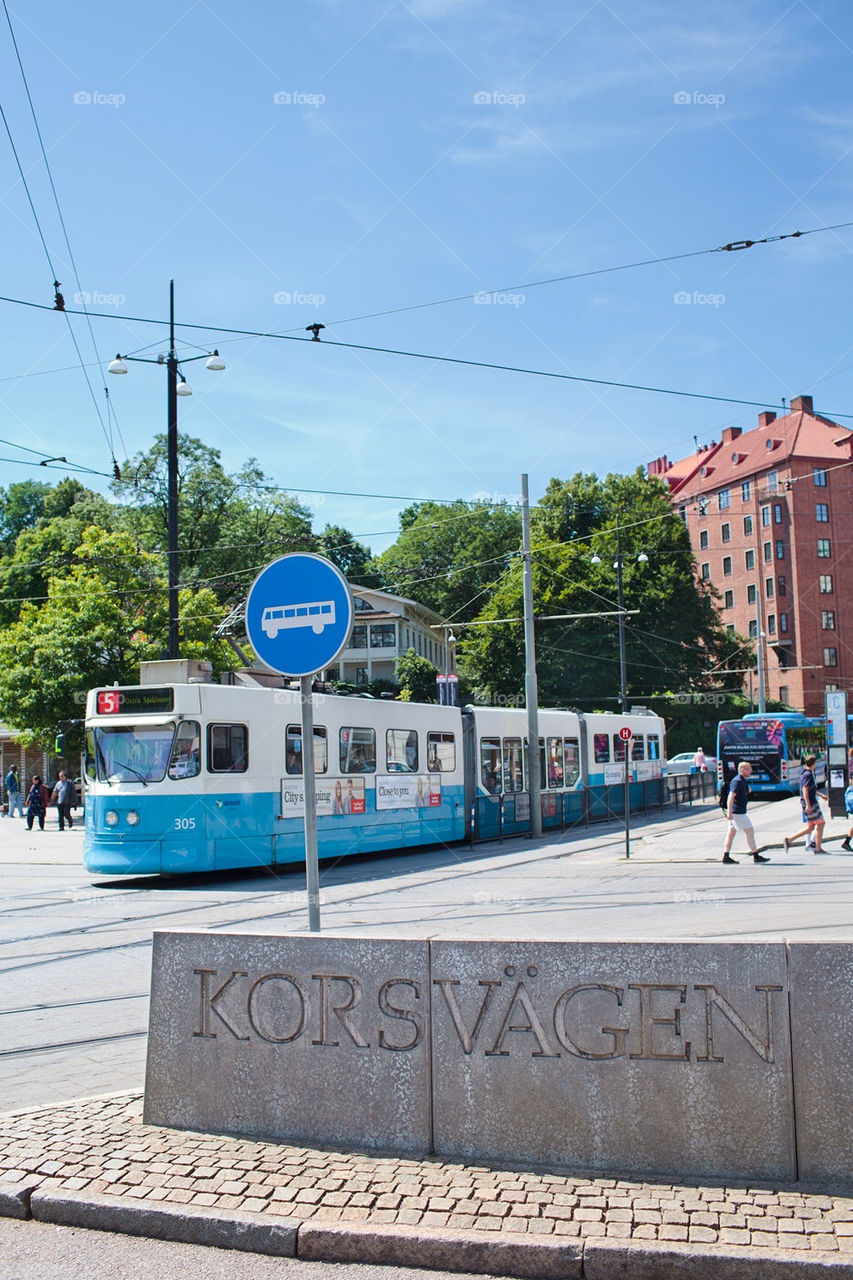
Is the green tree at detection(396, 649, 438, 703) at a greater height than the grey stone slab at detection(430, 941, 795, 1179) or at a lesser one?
greater

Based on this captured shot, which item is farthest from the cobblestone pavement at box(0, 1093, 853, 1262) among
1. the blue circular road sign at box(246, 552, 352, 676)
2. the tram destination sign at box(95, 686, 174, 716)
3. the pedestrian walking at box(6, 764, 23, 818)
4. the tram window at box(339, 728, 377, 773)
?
the pedestrian walking at box(6, 764, 23, 818)

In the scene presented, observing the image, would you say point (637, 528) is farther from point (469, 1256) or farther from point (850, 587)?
point (469, 1256)

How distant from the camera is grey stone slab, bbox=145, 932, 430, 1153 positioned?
15.4 feet

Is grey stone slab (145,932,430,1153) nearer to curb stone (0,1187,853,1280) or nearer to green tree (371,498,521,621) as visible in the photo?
curb stone (0,1187,853,1280)

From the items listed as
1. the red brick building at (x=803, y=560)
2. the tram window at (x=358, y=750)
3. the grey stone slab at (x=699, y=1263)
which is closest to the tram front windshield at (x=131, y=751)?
the tram window at (x=358, y=750)

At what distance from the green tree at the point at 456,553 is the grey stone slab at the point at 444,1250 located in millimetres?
70159

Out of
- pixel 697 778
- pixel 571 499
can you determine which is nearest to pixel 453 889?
pixel 697 778

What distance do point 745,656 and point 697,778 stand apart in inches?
988

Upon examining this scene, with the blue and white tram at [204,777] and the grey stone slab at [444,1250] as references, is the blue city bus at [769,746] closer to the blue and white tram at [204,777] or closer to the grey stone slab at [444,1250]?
the blue and white tram at [204,777]

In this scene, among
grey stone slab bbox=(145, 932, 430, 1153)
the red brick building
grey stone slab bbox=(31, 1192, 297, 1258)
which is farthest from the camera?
the red brick building

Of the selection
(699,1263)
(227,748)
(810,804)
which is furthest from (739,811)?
(699,1263)

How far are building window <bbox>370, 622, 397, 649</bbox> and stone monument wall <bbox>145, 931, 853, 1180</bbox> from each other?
3022 inches

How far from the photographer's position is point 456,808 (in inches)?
937

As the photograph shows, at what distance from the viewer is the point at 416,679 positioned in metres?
66.8
